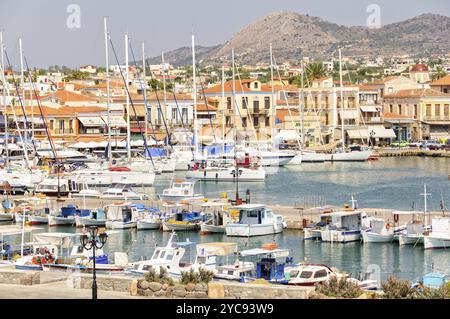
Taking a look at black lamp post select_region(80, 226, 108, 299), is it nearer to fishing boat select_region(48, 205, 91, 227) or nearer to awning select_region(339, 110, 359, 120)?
fishing boat select_region(48, 205, 91, 227)

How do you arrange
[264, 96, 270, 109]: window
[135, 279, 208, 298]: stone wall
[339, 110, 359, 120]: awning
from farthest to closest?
1. [339, 110, 359, 120]: awning
2. [264, 96, 270, 109]: window
3. [135, 279, 208, 298]: stone wall

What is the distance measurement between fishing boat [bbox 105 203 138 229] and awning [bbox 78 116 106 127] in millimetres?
40284

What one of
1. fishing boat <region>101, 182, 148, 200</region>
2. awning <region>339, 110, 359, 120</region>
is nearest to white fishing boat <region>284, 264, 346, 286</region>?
fishing boat <region>101, 182, 148, 200</region>

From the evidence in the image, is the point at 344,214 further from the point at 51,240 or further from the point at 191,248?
the point at 51,240

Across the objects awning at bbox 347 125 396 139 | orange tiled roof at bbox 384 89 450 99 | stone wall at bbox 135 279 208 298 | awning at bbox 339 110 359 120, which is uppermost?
orange tiled roof at bbox 384 89 450 99

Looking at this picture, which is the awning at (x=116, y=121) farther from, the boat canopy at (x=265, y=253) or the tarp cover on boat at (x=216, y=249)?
the tarp cover on boat at (x=216, y=249)

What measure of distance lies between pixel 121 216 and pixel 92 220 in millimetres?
1002

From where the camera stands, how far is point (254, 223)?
35.2 metres

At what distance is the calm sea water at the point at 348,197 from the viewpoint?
30484 millimetres

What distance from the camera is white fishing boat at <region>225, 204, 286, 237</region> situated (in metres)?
34.9

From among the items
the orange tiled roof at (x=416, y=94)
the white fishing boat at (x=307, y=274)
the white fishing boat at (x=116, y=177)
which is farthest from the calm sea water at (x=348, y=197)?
the orange tiled roof at (x=416, y=94)

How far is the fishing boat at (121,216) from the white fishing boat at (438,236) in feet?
32.8
